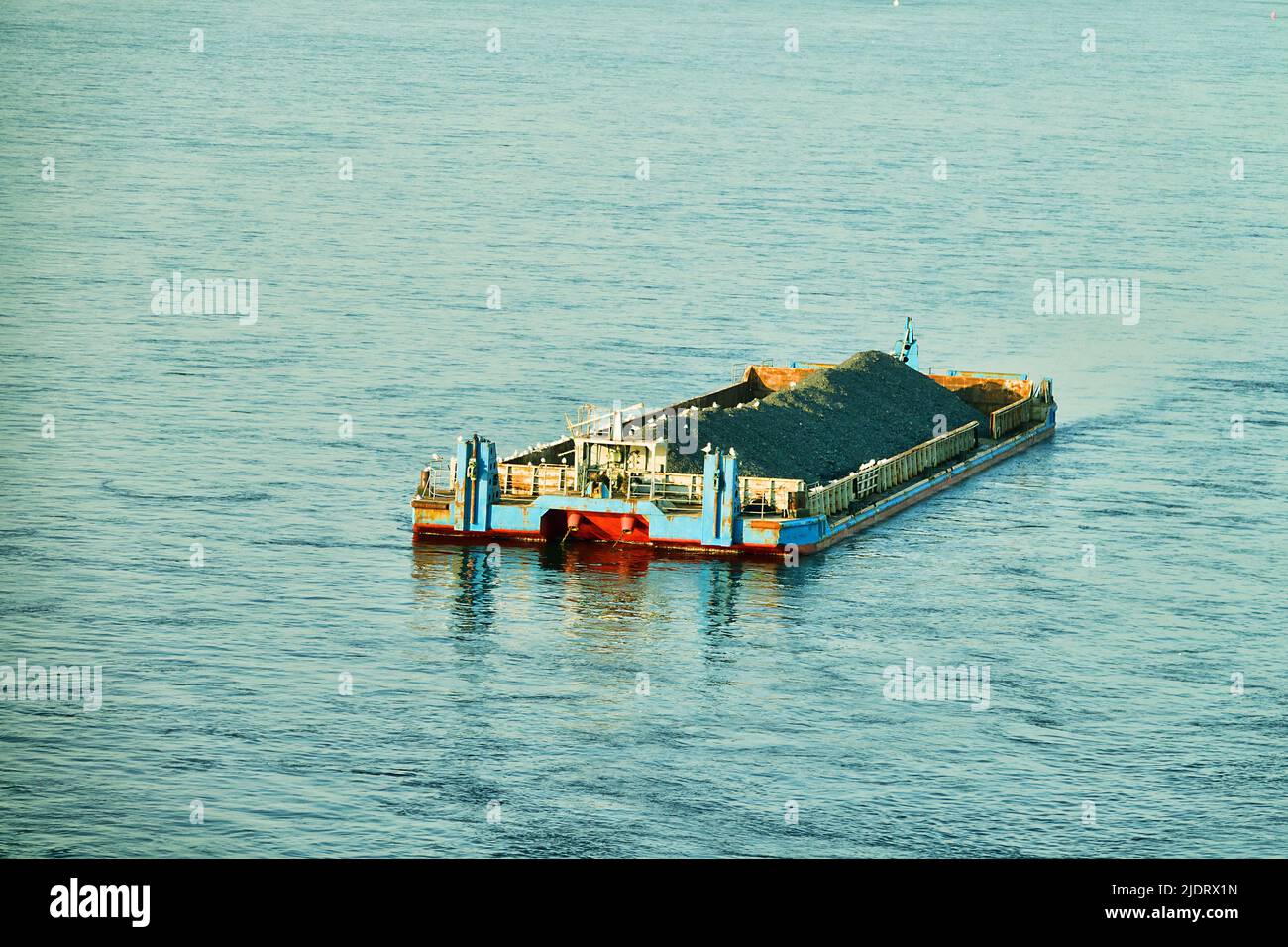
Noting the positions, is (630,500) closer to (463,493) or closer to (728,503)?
(728,503)

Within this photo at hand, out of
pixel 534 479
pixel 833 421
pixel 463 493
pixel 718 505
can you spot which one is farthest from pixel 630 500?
pixel 833 421

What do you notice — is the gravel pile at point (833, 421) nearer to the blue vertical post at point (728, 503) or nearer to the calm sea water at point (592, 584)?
the blue vertical post at point (728, 503)

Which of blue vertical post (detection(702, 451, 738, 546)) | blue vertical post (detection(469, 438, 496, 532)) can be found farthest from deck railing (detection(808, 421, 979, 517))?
blue vertical post (detection(469, 438, 496, 532))

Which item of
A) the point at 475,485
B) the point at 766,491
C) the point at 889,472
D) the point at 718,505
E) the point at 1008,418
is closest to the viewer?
the point at 718,505

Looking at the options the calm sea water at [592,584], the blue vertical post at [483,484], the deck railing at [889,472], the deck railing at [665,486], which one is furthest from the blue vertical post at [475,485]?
the deck railing at [889,472]

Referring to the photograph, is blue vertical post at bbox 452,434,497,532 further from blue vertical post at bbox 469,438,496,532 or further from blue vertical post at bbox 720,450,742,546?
blue vertical post at bbox 720,450,742,546

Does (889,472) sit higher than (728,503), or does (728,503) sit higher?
(889,472)

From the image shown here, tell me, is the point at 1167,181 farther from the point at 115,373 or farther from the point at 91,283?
the point at 115,373

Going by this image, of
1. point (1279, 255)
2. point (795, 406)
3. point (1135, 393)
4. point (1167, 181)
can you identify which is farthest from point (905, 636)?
point (1167, 181)
